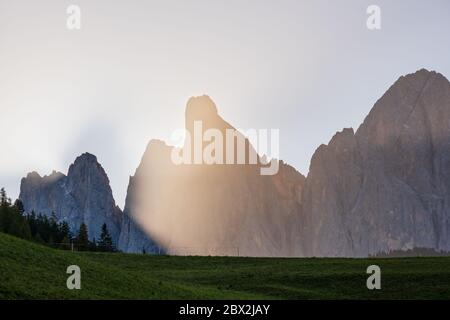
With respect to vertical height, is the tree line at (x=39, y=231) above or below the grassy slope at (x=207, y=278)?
above

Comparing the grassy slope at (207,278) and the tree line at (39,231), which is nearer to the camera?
the grassy slope at (207,278)

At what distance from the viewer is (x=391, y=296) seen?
3797 cm

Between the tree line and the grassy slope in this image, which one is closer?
the grassy slope

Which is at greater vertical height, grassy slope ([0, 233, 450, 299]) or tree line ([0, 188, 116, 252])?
tree line ([0, 188, 116, 252])

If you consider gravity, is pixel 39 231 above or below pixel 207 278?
above

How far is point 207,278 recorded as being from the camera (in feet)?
158

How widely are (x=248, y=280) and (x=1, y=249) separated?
19886mm

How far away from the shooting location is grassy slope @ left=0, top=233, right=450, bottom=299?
99.6ft

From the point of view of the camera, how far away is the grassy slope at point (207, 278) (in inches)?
1195

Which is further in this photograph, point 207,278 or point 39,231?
point 39,231
